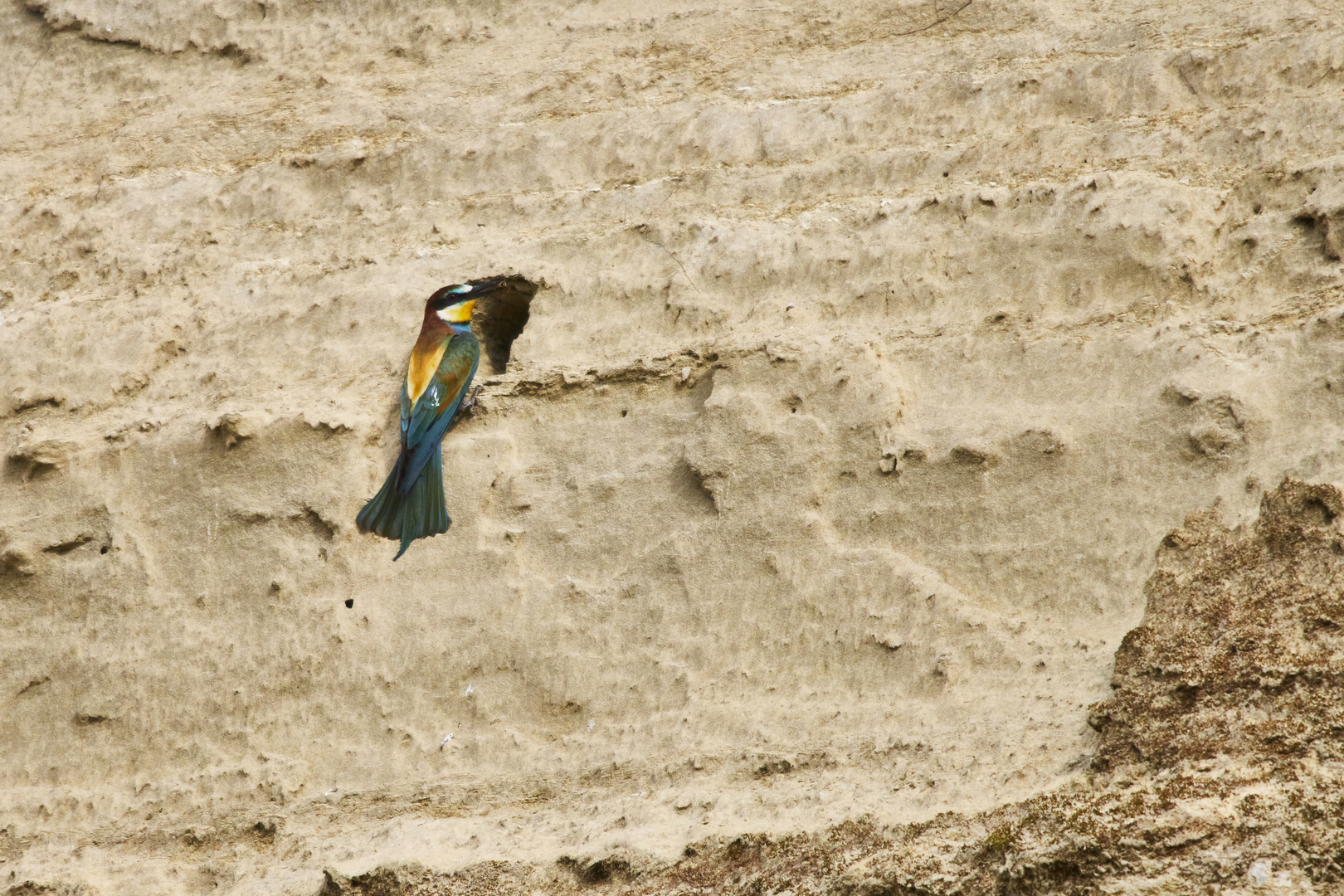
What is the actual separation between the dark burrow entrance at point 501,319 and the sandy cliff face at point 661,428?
0.06 ft

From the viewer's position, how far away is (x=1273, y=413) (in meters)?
3.58

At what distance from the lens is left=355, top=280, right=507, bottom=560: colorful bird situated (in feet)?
13.7

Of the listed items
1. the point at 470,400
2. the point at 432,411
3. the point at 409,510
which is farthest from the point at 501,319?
the point at 409,510

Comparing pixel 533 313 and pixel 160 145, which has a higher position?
pixel 160 145

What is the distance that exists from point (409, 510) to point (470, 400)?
0.40 meters

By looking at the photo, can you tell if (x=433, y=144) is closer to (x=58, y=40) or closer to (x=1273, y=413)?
(x=58, y=40)

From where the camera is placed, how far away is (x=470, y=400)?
432cm

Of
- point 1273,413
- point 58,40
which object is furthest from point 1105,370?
point 58,40

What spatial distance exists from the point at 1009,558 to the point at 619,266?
5.40 feet

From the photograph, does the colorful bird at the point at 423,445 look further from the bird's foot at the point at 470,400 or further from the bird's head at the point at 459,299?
the bird's head at the point at 459,299

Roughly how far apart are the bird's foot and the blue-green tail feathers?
18 centimetres

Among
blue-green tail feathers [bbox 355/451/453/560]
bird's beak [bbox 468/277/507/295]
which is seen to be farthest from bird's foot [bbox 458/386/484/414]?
bird's beak [bbox 468/277/507/295]

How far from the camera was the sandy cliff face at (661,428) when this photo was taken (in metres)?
3.55

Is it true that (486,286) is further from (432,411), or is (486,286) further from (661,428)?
(661,428)
